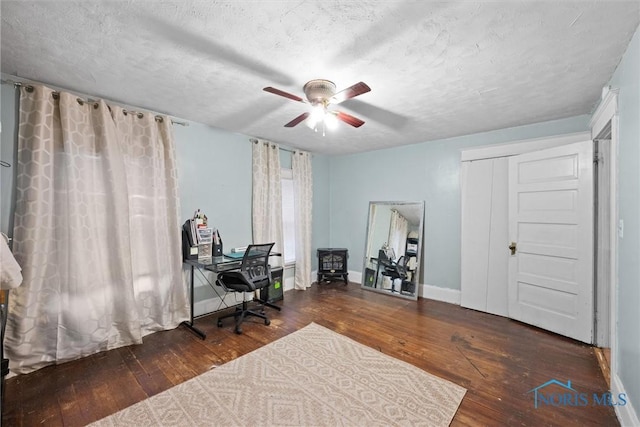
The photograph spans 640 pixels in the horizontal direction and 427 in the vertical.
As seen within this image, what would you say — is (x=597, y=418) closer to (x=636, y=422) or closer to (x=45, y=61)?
(x=636, y=422)

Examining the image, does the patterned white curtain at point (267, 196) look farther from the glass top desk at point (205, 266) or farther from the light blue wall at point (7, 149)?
the light blue wall at point (7, 149)

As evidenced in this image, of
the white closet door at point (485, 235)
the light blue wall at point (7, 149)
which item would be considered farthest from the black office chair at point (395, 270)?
the light blue wall at point (7, 149)

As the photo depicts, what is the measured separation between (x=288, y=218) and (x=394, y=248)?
1872 mm

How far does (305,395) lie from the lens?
6.39 ft

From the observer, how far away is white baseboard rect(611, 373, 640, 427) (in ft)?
5.08

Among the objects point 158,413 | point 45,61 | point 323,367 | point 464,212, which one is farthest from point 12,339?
point 464,212

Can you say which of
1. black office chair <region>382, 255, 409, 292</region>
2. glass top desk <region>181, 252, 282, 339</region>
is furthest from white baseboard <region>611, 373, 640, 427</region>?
glass top desk <region>181, 252, 282, 339</region>

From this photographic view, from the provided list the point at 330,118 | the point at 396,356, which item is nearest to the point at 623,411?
the point at 396,356

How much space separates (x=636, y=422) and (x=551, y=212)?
2.00 m

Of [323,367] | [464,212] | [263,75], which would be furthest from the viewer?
[464,212]

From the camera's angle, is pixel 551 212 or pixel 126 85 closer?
pixel 126 85

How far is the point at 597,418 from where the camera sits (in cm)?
173

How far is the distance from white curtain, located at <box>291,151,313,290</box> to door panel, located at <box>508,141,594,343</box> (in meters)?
2.94

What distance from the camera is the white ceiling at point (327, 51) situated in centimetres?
144
